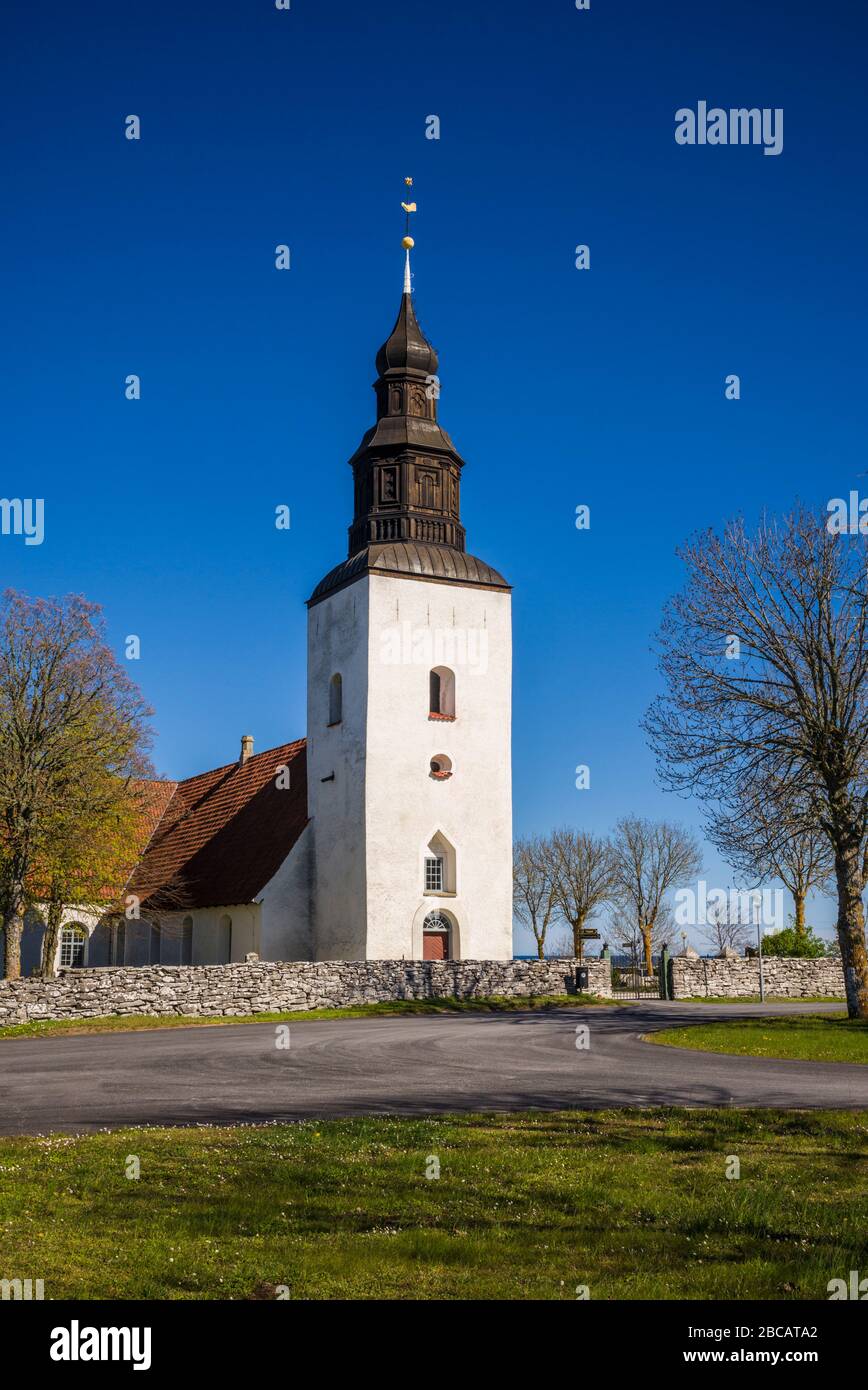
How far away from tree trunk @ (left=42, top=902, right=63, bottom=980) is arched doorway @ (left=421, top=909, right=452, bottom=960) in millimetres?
12235

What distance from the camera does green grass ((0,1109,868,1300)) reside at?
6.98 meters

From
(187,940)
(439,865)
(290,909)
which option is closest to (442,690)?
(439,865)

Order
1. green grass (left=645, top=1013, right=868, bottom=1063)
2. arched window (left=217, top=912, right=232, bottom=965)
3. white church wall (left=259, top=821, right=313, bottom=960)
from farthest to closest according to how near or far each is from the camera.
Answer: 1. arched window (left=217, top=912, right=232, bottom=965)
2. white church wall (left=259, top=821, right=313, bottom=960)
3. green grass (left=645, top=1013, right=868, bottom=1063)

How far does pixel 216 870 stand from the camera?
4706cm

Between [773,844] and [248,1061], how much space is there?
1448 cm

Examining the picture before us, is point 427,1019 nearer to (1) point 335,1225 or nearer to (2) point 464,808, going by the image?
(2) point 464,808

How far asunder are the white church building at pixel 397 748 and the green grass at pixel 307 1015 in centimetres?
419

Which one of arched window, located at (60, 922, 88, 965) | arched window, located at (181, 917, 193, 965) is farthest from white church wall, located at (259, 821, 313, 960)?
arched window, located at (60, 922, 88, 965)

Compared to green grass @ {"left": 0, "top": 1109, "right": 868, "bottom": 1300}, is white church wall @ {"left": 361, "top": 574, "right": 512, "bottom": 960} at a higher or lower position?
higher

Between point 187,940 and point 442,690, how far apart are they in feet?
50.6

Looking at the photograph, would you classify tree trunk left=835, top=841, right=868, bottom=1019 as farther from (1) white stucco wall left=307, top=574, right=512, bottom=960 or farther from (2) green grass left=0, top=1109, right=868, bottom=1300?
(2) green grass left=0, top=1109, right=868, bottom=1300

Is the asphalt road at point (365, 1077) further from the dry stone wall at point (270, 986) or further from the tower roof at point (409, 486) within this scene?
the tower roof at point (409, 486)

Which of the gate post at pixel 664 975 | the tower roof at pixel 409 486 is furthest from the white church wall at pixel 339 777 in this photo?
the gate post at pixel 664 975

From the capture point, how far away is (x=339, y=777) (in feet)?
140
